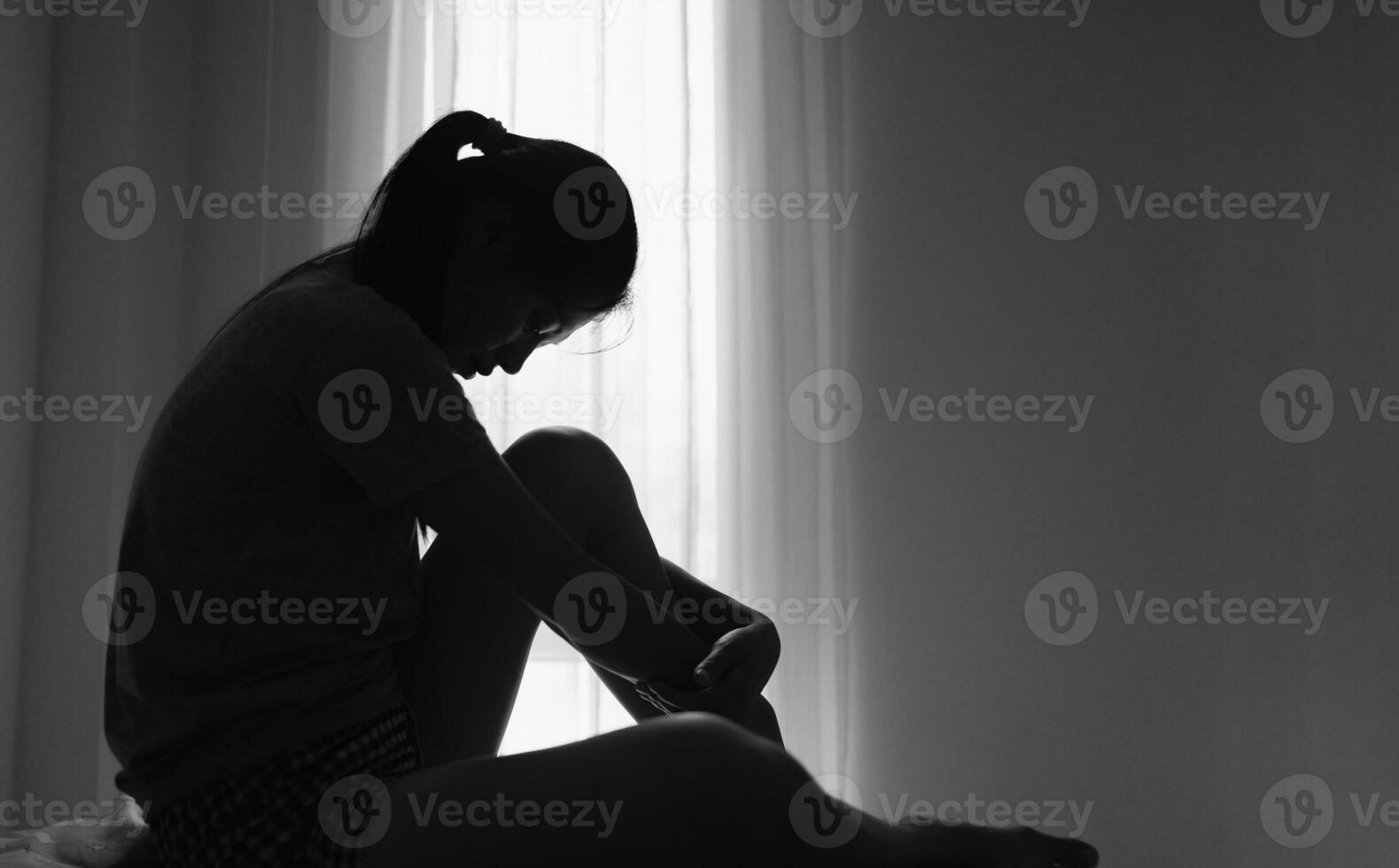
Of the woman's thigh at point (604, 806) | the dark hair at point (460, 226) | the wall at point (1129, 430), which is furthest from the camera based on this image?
the wall at point (1129, 430)

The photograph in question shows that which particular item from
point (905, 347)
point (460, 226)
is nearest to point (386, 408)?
point (460, 226)

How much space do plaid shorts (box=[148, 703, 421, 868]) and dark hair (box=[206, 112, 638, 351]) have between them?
0.31 meters

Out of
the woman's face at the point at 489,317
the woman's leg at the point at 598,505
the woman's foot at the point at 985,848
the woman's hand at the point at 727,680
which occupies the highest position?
the woman's face at the point at 489,317

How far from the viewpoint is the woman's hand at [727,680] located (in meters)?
0.80

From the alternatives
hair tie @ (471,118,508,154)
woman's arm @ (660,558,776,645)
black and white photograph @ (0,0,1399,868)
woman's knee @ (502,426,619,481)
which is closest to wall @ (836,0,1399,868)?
black and white photograph @ (0,0,1399,868)

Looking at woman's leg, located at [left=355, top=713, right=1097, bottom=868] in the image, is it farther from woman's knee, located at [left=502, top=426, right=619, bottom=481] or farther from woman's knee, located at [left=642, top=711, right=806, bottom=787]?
woman's knee, located at [left=502, top=426, right=619, bottom=481]

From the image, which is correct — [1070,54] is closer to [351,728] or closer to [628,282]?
[628,282]

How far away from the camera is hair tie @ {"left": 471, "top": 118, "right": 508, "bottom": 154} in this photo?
0.85 m

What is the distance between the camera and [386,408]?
65 cm

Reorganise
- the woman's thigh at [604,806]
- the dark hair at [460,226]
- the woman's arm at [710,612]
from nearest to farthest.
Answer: the woman's thigh at [604,806] → the dark hair at [460,226] → the woman's arm at [710,612]

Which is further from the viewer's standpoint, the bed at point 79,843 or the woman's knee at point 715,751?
the bed at point 79,843

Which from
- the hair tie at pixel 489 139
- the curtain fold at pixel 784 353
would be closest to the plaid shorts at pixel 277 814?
the hair tie at pixel 489 139

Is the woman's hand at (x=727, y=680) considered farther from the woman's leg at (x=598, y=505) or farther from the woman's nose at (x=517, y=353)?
the woman's nose at (x=517, y=353)

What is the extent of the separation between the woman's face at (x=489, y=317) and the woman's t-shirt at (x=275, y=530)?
0.31 ft
